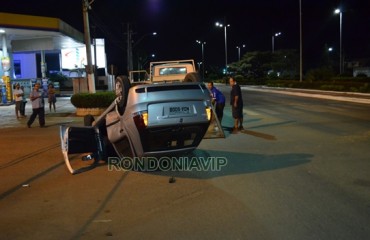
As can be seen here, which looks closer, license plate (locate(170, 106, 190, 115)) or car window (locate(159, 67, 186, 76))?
license plate (locate(170, 106, 190, 115))

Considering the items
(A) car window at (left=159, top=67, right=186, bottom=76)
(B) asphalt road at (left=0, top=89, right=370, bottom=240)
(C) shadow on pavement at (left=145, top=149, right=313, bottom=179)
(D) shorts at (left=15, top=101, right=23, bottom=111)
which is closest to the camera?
(B) asphalt road at (left=0, top=89, right=370, bottom=240)

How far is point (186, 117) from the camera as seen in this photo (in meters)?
7.97

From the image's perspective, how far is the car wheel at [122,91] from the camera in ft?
27.4

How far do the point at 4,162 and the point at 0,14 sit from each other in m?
21.4

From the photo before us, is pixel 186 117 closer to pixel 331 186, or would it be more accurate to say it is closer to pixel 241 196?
pixel 241 196

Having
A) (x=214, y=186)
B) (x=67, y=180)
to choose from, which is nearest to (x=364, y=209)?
(x=214, y=186)

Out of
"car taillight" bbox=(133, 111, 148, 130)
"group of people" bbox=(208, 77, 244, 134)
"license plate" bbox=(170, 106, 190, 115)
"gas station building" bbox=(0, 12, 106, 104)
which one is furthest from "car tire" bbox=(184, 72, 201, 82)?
"gas station building" bbox=(0, 12, 106, 104)

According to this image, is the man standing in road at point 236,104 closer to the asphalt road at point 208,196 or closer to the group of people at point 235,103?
the group of people at point 235,103

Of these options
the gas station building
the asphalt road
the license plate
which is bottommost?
the asphalt road

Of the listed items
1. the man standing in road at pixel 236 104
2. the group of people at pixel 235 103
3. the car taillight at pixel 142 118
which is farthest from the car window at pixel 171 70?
the car taillight at pixel 142 118

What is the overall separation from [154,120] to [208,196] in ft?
5.21

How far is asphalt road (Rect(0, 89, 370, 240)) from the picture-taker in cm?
560

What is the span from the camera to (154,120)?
7766mm

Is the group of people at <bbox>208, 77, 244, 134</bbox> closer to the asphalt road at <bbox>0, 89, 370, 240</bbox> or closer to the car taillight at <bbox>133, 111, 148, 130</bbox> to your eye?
the asphalt road at <bbox>0, 89, 370, 240</bbox>
